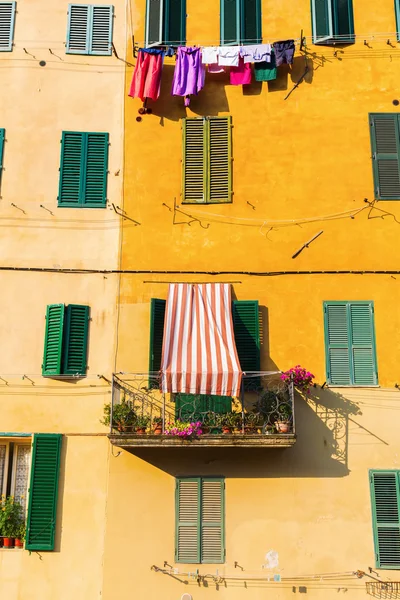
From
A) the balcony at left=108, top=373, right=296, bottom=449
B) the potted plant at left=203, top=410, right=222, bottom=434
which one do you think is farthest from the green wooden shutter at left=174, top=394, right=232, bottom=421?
the potted plant at left=203, top=410, right=222, bottom=434

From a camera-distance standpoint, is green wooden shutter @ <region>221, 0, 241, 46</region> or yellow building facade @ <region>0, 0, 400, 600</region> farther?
green wooden shutter @ <region>221, 0, 241, 46</region>

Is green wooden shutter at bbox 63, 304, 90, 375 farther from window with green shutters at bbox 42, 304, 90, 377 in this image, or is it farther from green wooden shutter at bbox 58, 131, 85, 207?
green wooden shutter at bbox 58, 131, 85, 207

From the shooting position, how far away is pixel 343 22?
645 inches

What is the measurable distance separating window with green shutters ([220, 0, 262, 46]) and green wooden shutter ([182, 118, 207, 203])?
1981 mm

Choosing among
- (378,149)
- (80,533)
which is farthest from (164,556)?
(378,149)

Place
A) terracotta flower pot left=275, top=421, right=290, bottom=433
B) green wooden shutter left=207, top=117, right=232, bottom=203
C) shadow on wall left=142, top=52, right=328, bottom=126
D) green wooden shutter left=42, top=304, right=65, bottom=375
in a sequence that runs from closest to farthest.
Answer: terracotta flower pot left=275, top=421, right=290, bottom=433 < green wooden shutter left=42, top=304, right=65, bottom=375 < green wooden shutter left=207, top=117, right=232, bottom=203 < shadow on wall left=142, top=52, right=328, bottom=126

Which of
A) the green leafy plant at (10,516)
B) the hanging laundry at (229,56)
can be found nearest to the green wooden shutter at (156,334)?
the green leafy plant at (10,516)

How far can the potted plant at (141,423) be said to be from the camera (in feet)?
44.7

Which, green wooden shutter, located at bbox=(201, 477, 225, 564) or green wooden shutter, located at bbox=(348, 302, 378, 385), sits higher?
green wooden shutter, located at bbox=(348, 302, 378, 385)

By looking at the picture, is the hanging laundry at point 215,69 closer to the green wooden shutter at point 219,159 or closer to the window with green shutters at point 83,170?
the green wooden shutter at point 219,159

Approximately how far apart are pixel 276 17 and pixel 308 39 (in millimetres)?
881

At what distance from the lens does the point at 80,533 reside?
45.1 feet

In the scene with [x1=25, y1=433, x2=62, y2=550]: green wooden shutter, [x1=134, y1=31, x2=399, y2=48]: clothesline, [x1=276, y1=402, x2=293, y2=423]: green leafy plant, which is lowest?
[x1=25, y1=433, x2=62, y2=550]: green wooden shutter

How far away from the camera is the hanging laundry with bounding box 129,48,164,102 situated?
15.8 metres
